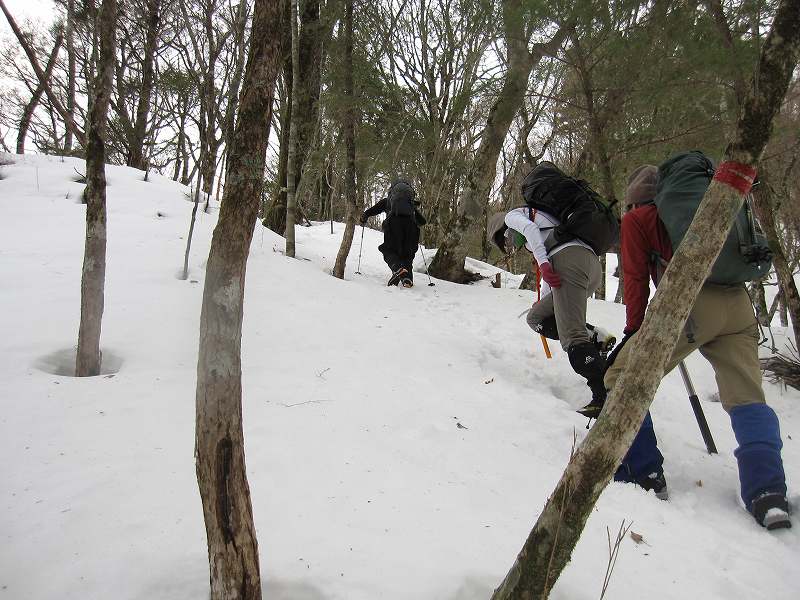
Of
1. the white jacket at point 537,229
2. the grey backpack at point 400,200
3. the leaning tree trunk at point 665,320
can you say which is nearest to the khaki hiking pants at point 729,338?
the white jacket at point 537,229

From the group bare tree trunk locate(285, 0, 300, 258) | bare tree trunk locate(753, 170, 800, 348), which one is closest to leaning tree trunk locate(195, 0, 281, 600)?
bare tree trunk locate(753, 170, 800, 348)

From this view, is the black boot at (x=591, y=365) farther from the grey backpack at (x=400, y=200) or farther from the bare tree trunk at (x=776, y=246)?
the grey backpack at (x=400, y=200)

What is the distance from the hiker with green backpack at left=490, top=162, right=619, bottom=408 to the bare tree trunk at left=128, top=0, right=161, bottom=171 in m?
6.62

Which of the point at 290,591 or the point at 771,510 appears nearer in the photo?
the point at 290,591

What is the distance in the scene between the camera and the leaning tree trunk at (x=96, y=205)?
2727 millimetres

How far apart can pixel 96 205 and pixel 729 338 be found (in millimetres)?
3526

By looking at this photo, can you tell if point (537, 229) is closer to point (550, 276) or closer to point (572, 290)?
point (550, 276)

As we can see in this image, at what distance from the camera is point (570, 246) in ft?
10.2

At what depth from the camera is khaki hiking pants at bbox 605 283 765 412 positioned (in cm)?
229

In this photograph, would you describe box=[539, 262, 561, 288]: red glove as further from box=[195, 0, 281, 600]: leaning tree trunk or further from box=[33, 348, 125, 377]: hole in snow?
box=[33, 348, 125, 377]: hole in snow

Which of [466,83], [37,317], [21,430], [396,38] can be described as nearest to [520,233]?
[21,430]

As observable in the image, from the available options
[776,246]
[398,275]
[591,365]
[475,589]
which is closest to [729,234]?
[591,365]

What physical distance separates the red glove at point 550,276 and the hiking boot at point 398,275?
11.0 feet

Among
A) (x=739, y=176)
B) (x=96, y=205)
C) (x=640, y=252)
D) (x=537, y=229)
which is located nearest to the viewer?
(x=739, y=176)
